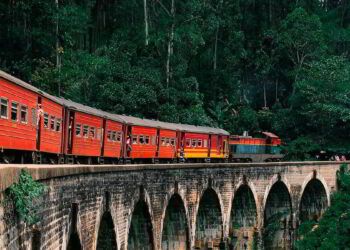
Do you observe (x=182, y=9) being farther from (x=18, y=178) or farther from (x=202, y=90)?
(x=18, y=178)

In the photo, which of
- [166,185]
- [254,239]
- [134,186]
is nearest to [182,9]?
[254,239]

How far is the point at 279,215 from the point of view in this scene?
145 ft

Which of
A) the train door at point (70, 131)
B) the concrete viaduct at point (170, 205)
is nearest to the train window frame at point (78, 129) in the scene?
the train door at point (70, 131)

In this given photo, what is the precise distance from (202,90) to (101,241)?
46.7 m

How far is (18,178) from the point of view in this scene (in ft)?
33.1

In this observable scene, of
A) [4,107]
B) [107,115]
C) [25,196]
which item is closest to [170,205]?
[107,115]

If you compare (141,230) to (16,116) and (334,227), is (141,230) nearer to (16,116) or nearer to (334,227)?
(16,116)

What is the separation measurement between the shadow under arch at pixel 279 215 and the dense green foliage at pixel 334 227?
1.00 metres

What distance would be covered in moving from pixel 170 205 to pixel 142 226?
4835 mm

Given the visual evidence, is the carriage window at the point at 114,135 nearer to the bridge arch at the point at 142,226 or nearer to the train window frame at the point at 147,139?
the train window frame at the point at 147,139

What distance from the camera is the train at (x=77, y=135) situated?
59.9ft

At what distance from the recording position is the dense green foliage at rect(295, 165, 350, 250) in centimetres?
3419

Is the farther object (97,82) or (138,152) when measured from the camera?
(97,82)

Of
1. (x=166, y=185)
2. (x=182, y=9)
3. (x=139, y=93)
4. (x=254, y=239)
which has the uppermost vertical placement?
(x=182, y=9)
